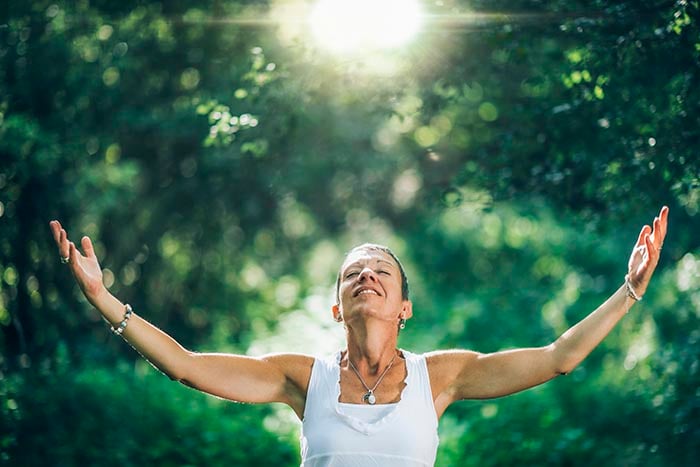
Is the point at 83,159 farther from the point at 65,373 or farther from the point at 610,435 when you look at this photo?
the point at 610,435

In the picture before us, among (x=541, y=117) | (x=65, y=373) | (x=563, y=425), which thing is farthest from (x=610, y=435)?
(x=65, y=373)

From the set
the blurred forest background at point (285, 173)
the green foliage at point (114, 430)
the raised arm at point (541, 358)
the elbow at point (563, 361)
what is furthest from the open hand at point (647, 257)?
the green foliage at point (114, 430)

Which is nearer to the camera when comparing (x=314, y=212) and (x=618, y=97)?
(x=618, y=97)

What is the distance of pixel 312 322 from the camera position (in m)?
12.1

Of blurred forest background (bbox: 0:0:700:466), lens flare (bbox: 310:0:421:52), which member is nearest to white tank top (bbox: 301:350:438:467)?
blurred forest background (bbox: 0:0:700:466)

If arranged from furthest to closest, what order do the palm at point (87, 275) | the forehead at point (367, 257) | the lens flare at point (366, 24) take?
the lens flare at point (366, 24), the forehead at point (367, 257), the palm at point (87, 275)

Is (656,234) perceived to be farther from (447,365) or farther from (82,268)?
(82,268)

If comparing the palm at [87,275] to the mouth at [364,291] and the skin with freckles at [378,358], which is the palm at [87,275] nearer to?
the skin with freckles at [378,358]

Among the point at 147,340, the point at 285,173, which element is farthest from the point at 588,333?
the point at 285,173

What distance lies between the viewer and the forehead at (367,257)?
369cm

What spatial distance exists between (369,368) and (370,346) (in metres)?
0.09

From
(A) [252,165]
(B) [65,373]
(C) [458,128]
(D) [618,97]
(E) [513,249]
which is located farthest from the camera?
(E) [513,249]

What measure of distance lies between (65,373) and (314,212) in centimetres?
913

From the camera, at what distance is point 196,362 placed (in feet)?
11.3
